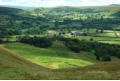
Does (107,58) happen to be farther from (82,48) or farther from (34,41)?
(34,41)

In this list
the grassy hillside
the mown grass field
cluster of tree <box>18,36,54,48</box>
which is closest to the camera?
the grassy hillside

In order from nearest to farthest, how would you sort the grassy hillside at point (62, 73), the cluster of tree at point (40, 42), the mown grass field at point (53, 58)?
the grassy hillside at point (62, 73)
the mown grass field at point (53, 58)
the cluster of tree at point (40, 42)

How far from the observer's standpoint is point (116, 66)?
96.9 feet

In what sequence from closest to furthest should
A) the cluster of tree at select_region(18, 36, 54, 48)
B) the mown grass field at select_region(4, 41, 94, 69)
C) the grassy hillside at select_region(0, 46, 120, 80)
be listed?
the grassy hillside at select_region(0, 46, 120, 80), the mown grass field at select_region(4, 41, 94, 69), the cluster of tree at select_region(18, 36, 54, 48)

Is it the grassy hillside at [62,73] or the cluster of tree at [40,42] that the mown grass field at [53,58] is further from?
the grassy hillside at [62,73]

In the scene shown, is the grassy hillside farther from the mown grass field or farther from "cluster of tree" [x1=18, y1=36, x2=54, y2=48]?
"cluster of tree" [x1=18, y1=36, x2=54, y2=48]

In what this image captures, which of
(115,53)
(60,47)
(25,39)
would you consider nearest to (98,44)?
(115,53)

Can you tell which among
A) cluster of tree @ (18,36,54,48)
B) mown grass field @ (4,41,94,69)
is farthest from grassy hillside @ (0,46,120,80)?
cluster of tree @ (18,36,54,48)

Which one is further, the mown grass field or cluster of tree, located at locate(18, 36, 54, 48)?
cluster of tree, located at locate(18, 36, 54, 48)

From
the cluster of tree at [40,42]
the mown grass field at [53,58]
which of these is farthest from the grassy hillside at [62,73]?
the cluster of tree at [40,42]

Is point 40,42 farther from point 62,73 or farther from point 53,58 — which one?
point 62,73

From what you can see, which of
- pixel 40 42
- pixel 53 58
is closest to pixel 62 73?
pixel 53 58

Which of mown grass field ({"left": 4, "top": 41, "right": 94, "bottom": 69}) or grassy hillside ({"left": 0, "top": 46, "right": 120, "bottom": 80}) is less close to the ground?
grassy hillside ({"left": 0, "top": 46, "right": 120, "bottom": 80})

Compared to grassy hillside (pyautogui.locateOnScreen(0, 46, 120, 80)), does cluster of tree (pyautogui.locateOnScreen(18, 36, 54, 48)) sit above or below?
below
